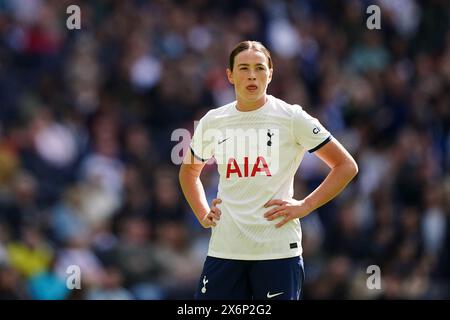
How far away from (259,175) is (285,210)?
270 millimetres

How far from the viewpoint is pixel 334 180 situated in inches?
282

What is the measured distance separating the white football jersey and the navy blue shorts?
0.05 m

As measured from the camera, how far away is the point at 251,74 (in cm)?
713

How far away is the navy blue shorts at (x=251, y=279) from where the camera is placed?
707cm

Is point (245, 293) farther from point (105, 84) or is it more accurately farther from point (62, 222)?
point (105, 84)

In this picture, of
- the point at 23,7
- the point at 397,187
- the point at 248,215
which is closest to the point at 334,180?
the point at 248,215

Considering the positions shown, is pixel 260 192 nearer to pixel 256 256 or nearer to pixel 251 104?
pixel 256 256

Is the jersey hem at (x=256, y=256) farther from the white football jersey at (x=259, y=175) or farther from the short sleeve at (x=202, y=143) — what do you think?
the short sleeve at (x=202, y=143)

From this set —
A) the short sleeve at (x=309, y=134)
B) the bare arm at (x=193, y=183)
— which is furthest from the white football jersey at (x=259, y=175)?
the bare arm at (x=193, y=183)

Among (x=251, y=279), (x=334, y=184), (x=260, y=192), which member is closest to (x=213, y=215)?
(x=260, y=192)

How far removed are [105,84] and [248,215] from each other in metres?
8.63

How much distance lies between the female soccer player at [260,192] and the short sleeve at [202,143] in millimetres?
172

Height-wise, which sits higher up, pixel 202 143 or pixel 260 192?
pixel 202 143

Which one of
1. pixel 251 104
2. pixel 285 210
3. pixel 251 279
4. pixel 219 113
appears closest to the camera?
pixel 285 210
